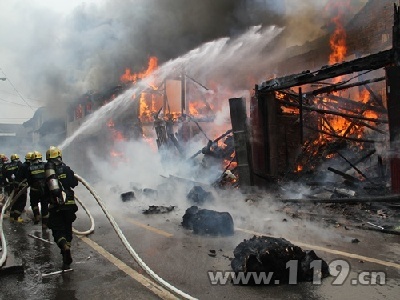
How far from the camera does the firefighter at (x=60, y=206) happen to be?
509 centimetres

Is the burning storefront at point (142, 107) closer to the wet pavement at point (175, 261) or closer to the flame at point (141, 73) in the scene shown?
the flame at point (141, 73)

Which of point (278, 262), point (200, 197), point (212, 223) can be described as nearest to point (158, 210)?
point (200, 197)

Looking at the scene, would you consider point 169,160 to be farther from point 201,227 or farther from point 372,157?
point 201,227

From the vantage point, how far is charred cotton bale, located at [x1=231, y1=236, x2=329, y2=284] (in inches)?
165

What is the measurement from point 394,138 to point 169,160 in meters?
10.3

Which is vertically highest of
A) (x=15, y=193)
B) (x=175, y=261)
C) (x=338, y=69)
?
(x=338, y=69)

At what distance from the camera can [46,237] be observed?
707 cm

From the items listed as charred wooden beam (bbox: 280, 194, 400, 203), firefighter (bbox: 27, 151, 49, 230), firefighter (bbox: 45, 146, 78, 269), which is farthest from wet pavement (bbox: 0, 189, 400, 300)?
charred wooden beam (bbox: 280, 194, 400, 203)

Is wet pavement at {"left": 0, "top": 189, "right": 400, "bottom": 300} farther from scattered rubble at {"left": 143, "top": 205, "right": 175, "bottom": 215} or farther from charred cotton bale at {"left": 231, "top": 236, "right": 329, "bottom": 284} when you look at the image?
scattered rubble at {"left": 143, "top": 205, "right": 175, "bottom": 215}

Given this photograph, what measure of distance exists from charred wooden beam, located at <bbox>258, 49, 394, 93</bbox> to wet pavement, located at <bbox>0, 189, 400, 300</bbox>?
14.0ft

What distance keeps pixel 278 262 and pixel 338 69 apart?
6925mm

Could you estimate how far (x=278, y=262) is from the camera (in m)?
4.20

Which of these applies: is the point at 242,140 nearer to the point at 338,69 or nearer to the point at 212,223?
the point at 338,69

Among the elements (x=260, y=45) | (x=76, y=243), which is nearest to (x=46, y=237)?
(x=76, y=243)
